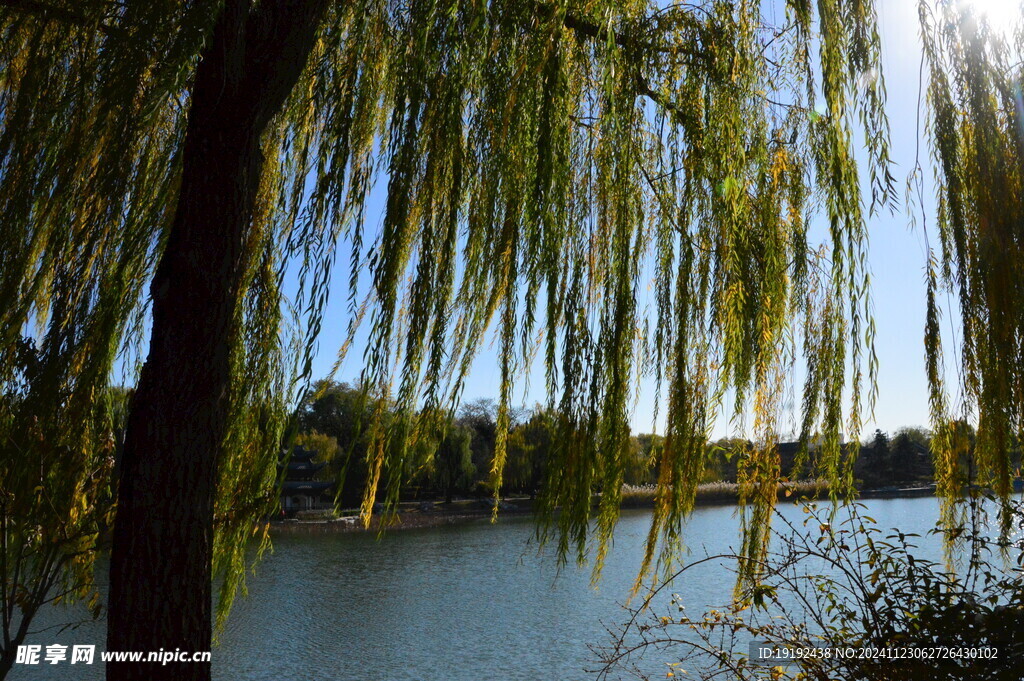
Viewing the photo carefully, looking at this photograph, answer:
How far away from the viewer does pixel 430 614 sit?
833 cm

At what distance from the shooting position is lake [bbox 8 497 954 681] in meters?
6.43

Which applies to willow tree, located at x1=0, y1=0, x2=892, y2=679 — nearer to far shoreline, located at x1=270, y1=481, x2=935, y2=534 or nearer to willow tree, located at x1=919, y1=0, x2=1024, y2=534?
willow tree, located at x1=919, y1=0, x2=1024, y2=534

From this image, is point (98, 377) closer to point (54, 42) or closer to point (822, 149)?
point (54, 42)

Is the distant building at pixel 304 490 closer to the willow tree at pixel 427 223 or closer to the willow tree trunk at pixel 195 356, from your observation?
the willow tree at pixel 427 223

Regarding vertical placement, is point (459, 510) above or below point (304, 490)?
below

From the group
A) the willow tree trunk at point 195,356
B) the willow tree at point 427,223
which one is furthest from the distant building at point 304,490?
the willow tree trunk at point 195,356

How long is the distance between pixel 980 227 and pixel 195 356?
147 cm

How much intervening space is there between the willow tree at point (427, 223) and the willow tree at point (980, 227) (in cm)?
19

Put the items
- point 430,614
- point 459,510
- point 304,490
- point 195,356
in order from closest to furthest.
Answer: point 195,356 → point 430,614 → point 459,510 → point 304,490

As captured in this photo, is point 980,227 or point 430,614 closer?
point 980,227

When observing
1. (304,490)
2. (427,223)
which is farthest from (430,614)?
(304,490)

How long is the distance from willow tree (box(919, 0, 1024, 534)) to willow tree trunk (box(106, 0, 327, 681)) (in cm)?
124

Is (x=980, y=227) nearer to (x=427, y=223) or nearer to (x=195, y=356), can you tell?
(x=427, y=223)

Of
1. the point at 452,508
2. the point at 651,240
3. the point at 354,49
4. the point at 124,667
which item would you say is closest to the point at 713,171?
the point at 651,240
